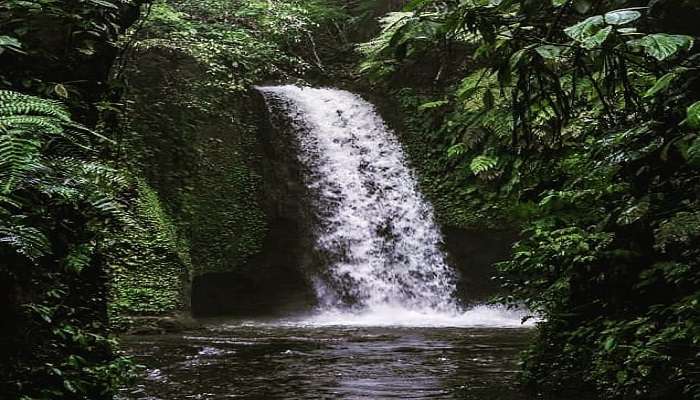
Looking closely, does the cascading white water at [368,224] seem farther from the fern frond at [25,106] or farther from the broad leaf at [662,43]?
the broad leaf at [662,43]

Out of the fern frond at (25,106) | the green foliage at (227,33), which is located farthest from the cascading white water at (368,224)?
the fern frond at (25,106)

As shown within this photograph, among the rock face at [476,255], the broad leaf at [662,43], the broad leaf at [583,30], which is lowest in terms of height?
the rock face at [476,255]

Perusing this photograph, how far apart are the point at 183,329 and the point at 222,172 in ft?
15.1

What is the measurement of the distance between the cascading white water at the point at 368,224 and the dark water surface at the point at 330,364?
9.52ft

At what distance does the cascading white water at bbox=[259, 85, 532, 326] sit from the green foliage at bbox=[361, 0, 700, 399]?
22.2 ft

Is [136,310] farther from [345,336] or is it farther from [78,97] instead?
[78,97]

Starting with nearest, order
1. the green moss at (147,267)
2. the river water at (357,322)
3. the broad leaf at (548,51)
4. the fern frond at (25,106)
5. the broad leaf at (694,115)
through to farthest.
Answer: the broad leaf at (694,115), the broad leaf at (548,51), the fern frond at (25,106), the river water at (357,322), the green moss at (147,267)

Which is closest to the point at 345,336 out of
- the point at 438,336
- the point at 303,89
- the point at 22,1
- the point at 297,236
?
the point at 438,336

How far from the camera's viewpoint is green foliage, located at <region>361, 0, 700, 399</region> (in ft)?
7.40

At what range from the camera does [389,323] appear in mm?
10992

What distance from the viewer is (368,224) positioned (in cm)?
1374

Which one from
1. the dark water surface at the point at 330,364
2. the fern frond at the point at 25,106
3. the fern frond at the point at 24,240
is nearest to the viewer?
the fern frond at the point at 24,240

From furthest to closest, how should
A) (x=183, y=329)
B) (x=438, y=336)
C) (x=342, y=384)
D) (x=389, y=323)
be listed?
(x=389, y=323), (x=183, y=329), (x=438, y=336), (x=342, y=384)

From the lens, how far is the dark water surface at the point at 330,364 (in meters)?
4.87
